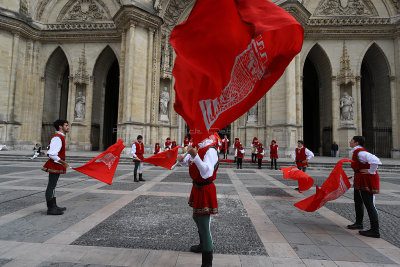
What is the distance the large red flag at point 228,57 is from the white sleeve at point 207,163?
304mm

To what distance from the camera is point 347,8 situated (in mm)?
19906

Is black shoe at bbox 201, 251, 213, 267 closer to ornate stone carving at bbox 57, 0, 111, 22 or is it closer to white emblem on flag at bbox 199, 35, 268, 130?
white emblem on flag at bbox 199, 35, 268, 130

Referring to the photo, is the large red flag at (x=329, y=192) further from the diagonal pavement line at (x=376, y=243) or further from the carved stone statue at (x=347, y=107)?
the carved stone statue at (x=347, y=107)

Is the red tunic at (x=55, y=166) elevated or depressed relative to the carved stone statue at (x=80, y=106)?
depressed

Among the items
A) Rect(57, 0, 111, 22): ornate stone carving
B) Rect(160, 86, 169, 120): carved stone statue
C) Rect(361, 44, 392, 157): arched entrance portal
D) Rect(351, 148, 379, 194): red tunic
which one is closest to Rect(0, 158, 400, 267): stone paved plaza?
Rect(351, 148, 379, 194): red tunic

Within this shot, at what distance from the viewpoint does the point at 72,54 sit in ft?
70.2

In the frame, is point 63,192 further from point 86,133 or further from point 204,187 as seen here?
point 86,133

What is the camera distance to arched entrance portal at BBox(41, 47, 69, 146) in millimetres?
22094

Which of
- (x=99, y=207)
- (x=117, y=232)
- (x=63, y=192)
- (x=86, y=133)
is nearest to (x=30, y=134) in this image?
(x=86, y=133)

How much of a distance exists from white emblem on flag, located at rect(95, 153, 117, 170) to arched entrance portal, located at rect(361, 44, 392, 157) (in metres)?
23.4

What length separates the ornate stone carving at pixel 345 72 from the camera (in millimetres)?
18969

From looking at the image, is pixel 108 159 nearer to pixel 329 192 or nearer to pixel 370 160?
pixel 329 192

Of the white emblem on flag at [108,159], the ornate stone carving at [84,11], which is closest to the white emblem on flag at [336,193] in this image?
the white emblem on flag at [108,159]

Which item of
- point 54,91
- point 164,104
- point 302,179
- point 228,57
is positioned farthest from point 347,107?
point 54,91
